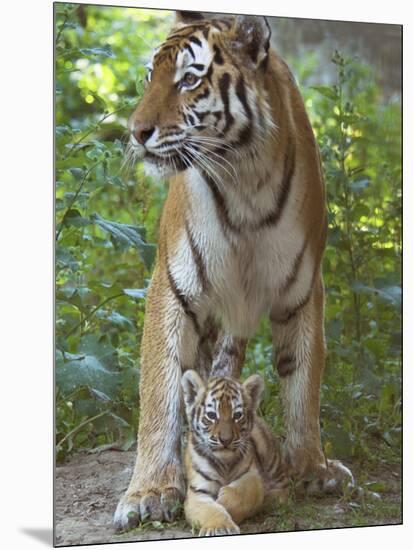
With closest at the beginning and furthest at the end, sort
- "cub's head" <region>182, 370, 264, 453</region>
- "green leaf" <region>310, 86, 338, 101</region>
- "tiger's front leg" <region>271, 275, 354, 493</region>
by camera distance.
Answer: "cub's head" <region>182, 370, 264, 453</region> → "tiger's front leg" <region>271, 275, 354, 493</region> → "green leaf" <region>310, 86, 338, 101</region>

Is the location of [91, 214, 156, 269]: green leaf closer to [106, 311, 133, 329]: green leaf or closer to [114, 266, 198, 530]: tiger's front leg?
[114, 266, 198, 530]: tiger's front leg

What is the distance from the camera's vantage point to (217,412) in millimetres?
4297

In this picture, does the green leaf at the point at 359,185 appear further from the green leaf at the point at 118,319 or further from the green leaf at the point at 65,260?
the green leaf at the point at 65,260

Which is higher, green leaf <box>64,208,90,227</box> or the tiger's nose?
the tiger's nose

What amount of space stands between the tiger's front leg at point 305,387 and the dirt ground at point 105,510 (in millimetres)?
106

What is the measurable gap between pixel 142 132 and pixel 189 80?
0.23 metres

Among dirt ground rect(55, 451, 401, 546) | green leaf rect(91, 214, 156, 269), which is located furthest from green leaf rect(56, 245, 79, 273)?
dirt ground rect(55, 451, 401, 546)

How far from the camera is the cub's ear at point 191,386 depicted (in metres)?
4.30

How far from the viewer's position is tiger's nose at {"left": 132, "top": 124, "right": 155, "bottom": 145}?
419cm

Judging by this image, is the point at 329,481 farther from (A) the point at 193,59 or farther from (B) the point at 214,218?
(A) the point at 193,59

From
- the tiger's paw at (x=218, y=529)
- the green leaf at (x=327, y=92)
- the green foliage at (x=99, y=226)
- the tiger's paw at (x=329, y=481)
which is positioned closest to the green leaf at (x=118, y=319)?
the green foliage at (x=99, y=226)

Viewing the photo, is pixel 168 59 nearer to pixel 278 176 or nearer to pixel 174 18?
pixel 174 18

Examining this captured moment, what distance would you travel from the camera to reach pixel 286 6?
14.9ft

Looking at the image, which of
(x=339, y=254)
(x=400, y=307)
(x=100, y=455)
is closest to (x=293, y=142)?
(x=339, y=254)
